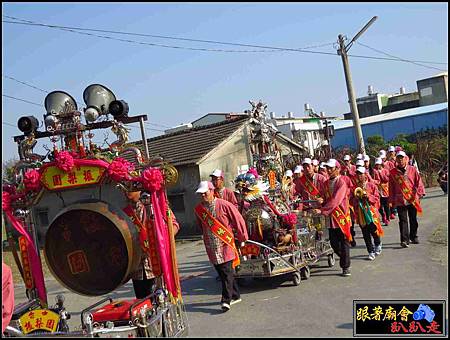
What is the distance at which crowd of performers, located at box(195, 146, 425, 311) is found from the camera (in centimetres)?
805

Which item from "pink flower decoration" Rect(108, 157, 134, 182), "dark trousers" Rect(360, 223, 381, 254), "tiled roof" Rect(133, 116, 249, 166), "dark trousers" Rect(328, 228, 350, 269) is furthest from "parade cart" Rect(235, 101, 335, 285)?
"tiled roof" Rect(133, 116, 249, 166)

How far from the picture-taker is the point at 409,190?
11.0 m

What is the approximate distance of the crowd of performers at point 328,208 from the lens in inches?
317

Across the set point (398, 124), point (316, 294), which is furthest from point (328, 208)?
point (398, 124)

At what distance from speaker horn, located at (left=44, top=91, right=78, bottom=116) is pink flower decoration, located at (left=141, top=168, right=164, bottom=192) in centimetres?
140

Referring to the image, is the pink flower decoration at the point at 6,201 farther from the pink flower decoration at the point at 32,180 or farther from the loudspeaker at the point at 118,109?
the loudspeaker at the point at 118,109

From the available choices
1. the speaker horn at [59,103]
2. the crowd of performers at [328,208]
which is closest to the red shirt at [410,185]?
the crowd of performers at [328,208]

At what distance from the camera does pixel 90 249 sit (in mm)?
6941

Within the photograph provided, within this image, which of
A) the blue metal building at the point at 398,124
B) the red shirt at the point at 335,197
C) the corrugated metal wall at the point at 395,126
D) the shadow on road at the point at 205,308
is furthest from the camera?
the blue metal building at the point at 398,124

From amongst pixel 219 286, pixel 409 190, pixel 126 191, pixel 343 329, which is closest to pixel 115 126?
pixel 126 191

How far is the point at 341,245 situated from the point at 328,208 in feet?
2.06

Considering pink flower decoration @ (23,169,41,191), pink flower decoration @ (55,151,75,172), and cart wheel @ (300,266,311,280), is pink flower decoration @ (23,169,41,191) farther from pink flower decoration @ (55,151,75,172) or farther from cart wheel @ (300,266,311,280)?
cart wheel @ (300,266,311,280)

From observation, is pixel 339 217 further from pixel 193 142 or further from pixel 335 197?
pixel 193 142

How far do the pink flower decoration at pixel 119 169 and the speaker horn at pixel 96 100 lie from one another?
742 mm
